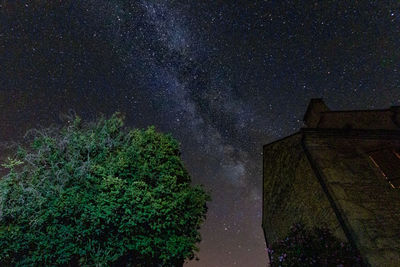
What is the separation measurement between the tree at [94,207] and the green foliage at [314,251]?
438 centimetres

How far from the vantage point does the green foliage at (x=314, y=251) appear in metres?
7.57

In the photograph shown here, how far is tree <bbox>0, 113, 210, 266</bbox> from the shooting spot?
9820 mm

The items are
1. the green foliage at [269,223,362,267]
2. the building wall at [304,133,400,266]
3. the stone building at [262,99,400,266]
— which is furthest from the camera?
the stone building at [262,99,400,266]

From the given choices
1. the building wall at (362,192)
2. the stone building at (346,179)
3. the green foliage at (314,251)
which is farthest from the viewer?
the stone building at (346,179)

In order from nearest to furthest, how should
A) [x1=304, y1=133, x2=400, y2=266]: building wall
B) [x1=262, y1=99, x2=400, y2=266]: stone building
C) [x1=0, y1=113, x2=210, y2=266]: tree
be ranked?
[x1=304, y1=133, x2=400, y2=266]: building wall
[x1=262, y1=99, x2=400, y2=266]: stone building
[x1=0, y1=113, x2=210, y2=266]: tree

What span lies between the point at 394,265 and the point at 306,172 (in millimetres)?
4631

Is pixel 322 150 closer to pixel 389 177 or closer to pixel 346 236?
pixel 389 177

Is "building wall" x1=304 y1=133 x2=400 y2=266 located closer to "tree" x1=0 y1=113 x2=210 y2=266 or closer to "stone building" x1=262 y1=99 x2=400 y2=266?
"stone building" x1=262 y1=99 x2=400 y2=266

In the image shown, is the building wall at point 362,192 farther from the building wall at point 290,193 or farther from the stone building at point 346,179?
the building wall at point 290,193

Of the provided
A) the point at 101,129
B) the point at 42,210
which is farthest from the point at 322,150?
the point at 42,210

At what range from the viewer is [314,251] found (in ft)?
26.3

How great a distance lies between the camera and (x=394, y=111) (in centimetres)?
1328

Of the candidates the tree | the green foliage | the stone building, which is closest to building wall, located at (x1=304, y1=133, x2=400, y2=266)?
the stone building

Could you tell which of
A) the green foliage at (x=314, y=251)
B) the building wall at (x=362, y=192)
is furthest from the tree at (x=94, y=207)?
the building wall at (x=362, y=192)
